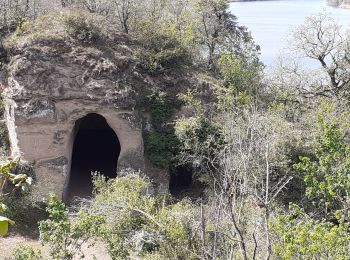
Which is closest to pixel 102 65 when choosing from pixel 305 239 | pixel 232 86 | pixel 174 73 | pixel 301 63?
pixel 174 73

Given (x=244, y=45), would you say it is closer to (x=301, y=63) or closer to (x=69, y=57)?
(x=301, y=63)

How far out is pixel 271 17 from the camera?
4006 centimetres

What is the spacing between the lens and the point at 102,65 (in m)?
20.2

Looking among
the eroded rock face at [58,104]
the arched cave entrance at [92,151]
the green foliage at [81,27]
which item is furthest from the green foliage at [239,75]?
the arched cave entrance at [92,151]

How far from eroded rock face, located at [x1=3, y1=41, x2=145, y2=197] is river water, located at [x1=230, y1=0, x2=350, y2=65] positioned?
12.9m

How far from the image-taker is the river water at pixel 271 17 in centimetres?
3244

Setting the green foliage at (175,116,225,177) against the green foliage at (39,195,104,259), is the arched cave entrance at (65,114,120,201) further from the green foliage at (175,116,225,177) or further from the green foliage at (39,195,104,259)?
the green foliage at (39,195,104,259)

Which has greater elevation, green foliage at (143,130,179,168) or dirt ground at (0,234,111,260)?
green foliage at (143,130,179,168)

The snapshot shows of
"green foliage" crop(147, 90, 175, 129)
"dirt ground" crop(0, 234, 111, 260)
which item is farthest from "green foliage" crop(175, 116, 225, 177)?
"dirt ground" crop(0, 234, 111, 260)

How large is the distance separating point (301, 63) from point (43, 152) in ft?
43.1

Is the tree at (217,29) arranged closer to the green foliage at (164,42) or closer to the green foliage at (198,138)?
the green foliage at (164,42)

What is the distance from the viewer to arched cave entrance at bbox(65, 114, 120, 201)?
73.6ft

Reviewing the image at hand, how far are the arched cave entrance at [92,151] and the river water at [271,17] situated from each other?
10.9 metres

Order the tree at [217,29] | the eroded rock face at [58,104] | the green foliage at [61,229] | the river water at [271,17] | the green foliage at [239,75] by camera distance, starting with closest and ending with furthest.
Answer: the green foliage at [61,229]
the eroded rock face at [58,104]
the green foliage at [239,75]
the tree at [217,29]
the river water at [271,17]
